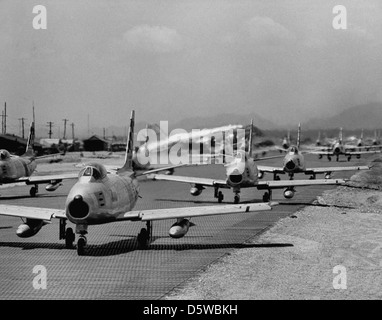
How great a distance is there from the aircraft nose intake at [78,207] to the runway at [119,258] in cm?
155

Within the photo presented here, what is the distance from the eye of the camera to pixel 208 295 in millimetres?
12133

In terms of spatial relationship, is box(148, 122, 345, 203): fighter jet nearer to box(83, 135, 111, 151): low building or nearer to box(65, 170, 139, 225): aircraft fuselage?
box(65, 170, 139, 225): aircraft fuselage

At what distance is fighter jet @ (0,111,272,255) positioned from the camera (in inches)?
628

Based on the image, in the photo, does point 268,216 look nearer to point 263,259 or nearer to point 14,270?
point 263,259

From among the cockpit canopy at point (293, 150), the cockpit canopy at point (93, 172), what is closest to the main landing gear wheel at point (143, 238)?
the cockpit canopy at point (93, 172)

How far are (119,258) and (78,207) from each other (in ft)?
7.42

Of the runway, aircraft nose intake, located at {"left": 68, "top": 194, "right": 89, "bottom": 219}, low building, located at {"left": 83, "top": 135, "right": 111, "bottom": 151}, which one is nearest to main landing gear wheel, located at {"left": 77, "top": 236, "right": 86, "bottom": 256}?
the runway

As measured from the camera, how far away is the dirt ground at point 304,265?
12383 millimetres

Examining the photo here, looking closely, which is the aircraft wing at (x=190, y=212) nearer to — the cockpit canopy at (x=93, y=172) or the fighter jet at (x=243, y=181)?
the cockpit canopy at (x=93, y=172)

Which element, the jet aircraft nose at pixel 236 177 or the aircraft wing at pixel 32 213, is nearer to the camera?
the aircraft wing at pixel 32 213

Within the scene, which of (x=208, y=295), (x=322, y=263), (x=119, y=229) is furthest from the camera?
(x=119, y=229)

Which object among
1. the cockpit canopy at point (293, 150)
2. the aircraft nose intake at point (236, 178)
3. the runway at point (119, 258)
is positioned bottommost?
the runway at point (119, 258)
